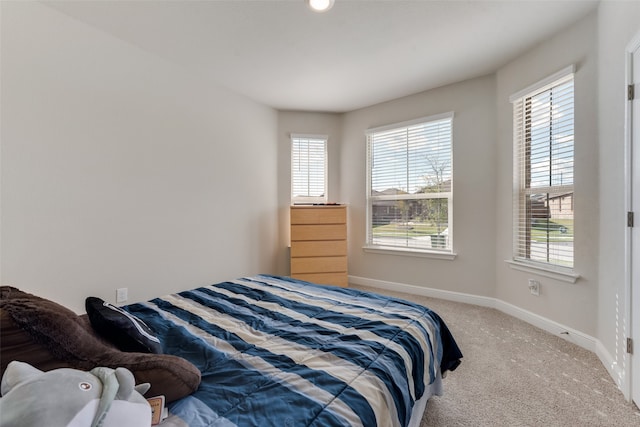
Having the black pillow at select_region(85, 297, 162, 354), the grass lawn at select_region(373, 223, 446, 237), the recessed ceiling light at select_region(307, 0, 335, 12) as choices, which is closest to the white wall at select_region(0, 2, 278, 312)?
the black pillow at select_region(85, 297, 162, 354)

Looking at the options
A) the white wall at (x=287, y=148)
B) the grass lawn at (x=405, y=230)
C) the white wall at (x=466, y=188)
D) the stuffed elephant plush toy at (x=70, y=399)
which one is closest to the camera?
the stuffed elephant plush toy at (x=70, y=399)

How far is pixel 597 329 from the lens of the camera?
209 centimetres

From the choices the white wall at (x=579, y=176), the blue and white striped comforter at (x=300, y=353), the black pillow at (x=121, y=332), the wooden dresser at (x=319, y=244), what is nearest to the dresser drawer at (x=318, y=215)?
the wooden dresser at (x=319, y=244)

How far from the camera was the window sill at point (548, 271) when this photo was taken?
227 centimetres

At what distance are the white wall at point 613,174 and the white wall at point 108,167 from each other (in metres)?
3.36

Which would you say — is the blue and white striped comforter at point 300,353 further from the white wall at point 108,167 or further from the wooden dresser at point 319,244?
the wooden dresser at point 319,244

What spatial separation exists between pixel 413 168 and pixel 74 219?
11.5 ft

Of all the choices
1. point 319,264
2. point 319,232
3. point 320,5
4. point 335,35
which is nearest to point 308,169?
point 319,232

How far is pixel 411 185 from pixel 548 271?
1.70 meters

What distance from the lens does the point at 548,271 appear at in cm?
246

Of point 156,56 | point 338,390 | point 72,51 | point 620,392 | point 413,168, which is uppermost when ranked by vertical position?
point 156,56

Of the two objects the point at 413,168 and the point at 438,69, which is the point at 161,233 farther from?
the point at 438,69

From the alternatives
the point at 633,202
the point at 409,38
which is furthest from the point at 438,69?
the point at 633,202

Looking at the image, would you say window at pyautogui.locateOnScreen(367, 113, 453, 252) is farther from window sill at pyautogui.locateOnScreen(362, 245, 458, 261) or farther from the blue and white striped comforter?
the blue and white striped comforter
